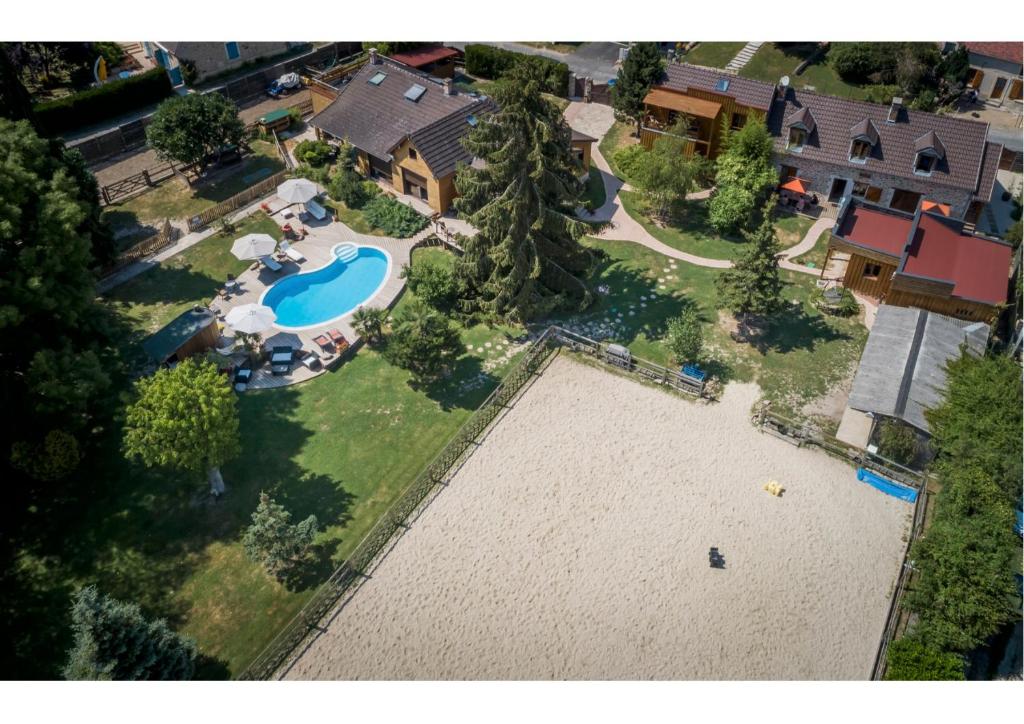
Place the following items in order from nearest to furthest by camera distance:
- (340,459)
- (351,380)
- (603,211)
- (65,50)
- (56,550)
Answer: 1. (56,550)
2. (340,459)
3. (351,380)
4. (603,211)
5. (65,50)

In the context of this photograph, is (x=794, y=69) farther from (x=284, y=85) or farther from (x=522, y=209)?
(x=284, y=85)

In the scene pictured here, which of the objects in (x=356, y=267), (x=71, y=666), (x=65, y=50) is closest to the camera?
(x=71, y=666)

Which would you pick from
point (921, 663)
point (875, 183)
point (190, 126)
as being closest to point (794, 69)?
point (875, 183)

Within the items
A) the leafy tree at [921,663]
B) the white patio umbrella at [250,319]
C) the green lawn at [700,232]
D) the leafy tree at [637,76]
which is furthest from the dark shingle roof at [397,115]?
the leafy tree at [921,663]

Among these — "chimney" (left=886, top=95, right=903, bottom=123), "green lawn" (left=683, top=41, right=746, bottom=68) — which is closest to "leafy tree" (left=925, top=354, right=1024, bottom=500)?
"chimney" (left=886, top=95, right=903, bottom=123)

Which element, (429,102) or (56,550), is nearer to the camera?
(56,550)

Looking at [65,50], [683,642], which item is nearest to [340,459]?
[683,642]

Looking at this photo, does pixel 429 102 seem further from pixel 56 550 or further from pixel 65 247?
pixel 56 550

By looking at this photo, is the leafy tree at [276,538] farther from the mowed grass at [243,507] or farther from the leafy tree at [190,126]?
the leafy tree at [190,126]
